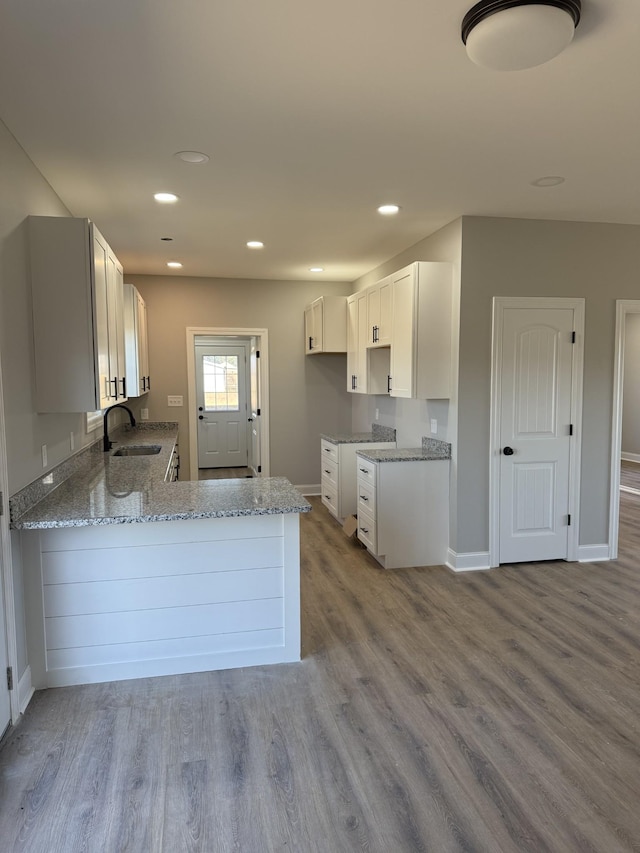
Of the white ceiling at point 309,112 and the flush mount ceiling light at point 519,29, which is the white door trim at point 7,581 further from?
the flush mount ceiling light at point 519,29

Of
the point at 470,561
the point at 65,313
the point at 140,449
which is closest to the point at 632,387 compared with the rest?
the point at 470,561

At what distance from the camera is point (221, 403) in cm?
845

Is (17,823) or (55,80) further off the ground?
(55,80)

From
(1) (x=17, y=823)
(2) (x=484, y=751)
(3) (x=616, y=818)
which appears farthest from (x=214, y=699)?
(3) (x=616, y=818)

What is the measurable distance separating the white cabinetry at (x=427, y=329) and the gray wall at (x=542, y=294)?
0.51 feet

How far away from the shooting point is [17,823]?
177 cm

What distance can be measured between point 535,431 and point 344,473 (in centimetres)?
187

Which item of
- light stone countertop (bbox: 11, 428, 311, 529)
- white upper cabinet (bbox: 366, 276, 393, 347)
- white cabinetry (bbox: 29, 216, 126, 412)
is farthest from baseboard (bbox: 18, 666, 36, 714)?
white upper cabinet (bbox: 366, 276, 393, 347)

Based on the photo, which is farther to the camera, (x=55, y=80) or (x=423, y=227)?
(x=423, y=227)

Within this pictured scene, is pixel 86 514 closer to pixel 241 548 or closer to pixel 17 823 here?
pixel 241 548

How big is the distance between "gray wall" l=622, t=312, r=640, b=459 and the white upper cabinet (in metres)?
5.40

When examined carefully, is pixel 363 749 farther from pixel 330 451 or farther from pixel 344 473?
pixel 330 451

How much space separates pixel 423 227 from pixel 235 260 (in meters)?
1.94

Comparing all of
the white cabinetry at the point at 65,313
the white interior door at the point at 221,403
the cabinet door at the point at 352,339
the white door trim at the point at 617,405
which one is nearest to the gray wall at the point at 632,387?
the white door trim at the point at 617,405
